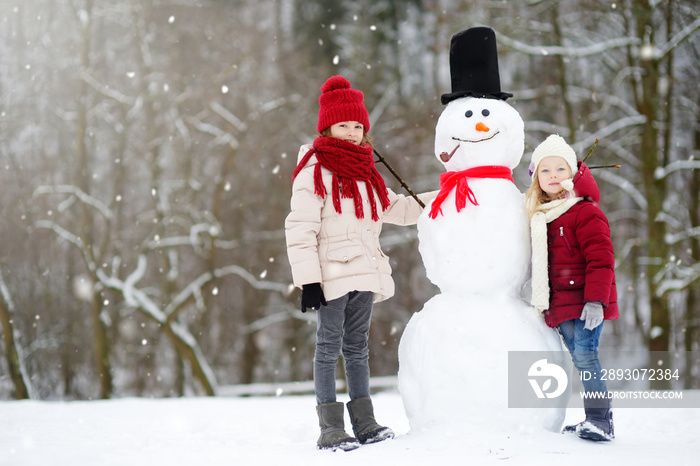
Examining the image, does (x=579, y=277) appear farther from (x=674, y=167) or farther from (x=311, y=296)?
(x=674, y=167)

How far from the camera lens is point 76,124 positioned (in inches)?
381

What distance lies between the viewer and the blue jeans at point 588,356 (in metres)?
3.04

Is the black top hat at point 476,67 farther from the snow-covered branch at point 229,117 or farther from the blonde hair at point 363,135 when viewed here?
the snow-covered branch at point 229,117

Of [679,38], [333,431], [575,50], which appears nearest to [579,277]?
[333,431]

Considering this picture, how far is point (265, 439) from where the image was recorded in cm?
352

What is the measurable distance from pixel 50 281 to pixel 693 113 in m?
9.98

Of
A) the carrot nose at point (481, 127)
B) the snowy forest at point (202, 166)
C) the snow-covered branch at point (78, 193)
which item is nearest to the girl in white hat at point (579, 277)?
the carrot nose at point (481, 127)

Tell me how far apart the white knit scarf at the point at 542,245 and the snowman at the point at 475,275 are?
6cm

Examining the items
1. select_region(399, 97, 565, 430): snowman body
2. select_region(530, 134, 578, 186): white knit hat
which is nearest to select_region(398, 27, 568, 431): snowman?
select_region(399, 97, 565, 430): snowman body

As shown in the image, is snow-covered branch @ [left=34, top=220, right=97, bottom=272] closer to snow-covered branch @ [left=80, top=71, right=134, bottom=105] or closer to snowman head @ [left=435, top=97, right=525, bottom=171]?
snow-covered branch @ [left=80, top=71, right=134, bottom=105]

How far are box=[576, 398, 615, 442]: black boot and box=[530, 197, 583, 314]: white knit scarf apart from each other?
1.68 ft

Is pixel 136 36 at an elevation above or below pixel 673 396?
above

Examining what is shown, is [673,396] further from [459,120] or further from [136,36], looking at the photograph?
[136,36]

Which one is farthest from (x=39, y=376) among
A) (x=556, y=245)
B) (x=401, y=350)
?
(x=556, y=245)
